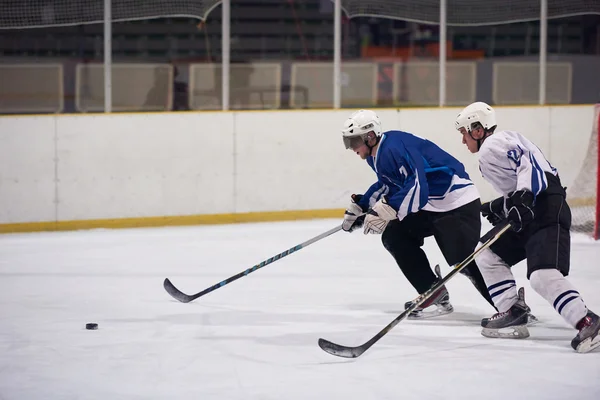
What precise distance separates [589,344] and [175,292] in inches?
79.5

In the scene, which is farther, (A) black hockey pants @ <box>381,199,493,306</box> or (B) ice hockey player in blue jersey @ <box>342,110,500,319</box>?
(A) black hockey pants @ <box>381,199,493,306</box>

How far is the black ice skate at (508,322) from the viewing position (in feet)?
13.4

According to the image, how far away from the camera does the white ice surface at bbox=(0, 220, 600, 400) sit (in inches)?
134

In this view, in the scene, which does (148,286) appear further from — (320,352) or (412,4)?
(412,4)

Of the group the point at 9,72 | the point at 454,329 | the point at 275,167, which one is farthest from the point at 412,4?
the point at 454,329

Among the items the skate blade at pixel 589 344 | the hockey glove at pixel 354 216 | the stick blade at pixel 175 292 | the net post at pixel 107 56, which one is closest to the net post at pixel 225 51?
the net post at pixel 107 56

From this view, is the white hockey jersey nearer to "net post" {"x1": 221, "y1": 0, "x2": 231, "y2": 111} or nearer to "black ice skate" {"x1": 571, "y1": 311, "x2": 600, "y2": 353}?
"black ice skate" {"x1": 571, "y1": 311, "x2": 600, "y2": 353}

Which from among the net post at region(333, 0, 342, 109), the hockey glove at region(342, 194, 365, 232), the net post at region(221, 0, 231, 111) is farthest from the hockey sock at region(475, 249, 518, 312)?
the net post at region(333, 0, 342, 109)

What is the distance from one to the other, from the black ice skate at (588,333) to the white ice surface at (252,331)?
0.04 metres

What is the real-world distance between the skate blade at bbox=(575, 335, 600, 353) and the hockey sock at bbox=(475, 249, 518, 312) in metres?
0.39

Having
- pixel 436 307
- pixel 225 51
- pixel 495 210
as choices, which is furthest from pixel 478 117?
pixel 225 51

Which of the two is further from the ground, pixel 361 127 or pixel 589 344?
pixel 361 127

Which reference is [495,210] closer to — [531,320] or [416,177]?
[416,177]

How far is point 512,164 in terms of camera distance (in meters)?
3.86
